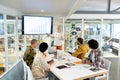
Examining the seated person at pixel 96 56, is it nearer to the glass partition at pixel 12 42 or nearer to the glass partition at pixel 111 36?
the glass partition at pixel 12 42

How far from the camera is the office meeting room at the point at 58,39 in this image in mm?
2930

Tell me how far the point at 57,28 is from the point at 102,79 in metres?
3.30

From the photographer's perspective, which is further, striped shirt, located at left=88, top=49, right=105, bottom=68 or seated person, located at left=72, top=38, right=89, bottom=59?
seated person, located at left=72, top=38, right=89, bottom=59

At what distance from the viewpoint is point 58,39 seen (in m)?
5.95

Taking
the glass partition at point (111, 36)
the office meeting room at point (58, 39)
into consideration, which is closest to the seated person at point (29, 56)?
the office meeting room at point (58, 39)

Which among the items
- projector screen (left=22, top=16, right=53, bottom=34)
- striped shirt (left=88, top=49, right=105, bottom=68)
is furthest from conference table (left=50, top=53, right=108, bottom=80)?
projector screen (left=22, top=16, right=53, bottom=34)

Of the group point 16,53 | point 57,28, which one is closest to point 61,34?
point 57,28

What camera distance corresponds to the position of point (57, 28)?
6059mm

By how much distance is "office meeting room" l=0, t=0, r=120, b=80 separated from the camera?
2.93 meters

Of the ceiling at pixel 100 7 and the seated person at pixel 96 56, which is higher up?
the ceiling at pixel 100 7

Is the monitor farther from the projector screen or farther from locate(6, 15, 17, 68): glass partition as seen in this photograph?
the projector screen

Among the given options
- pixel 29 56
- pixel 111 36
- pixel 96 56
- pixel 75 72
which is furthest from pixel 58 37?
pixel 75 72

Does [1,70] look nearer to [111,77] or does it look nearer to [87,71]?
[87,71]

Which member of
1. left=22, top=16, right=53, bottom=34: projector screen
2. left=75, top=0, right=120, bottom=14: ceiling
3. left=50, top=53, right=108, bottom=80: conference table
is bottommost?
left=50, top=53, right=108, bottom=80: conference table
